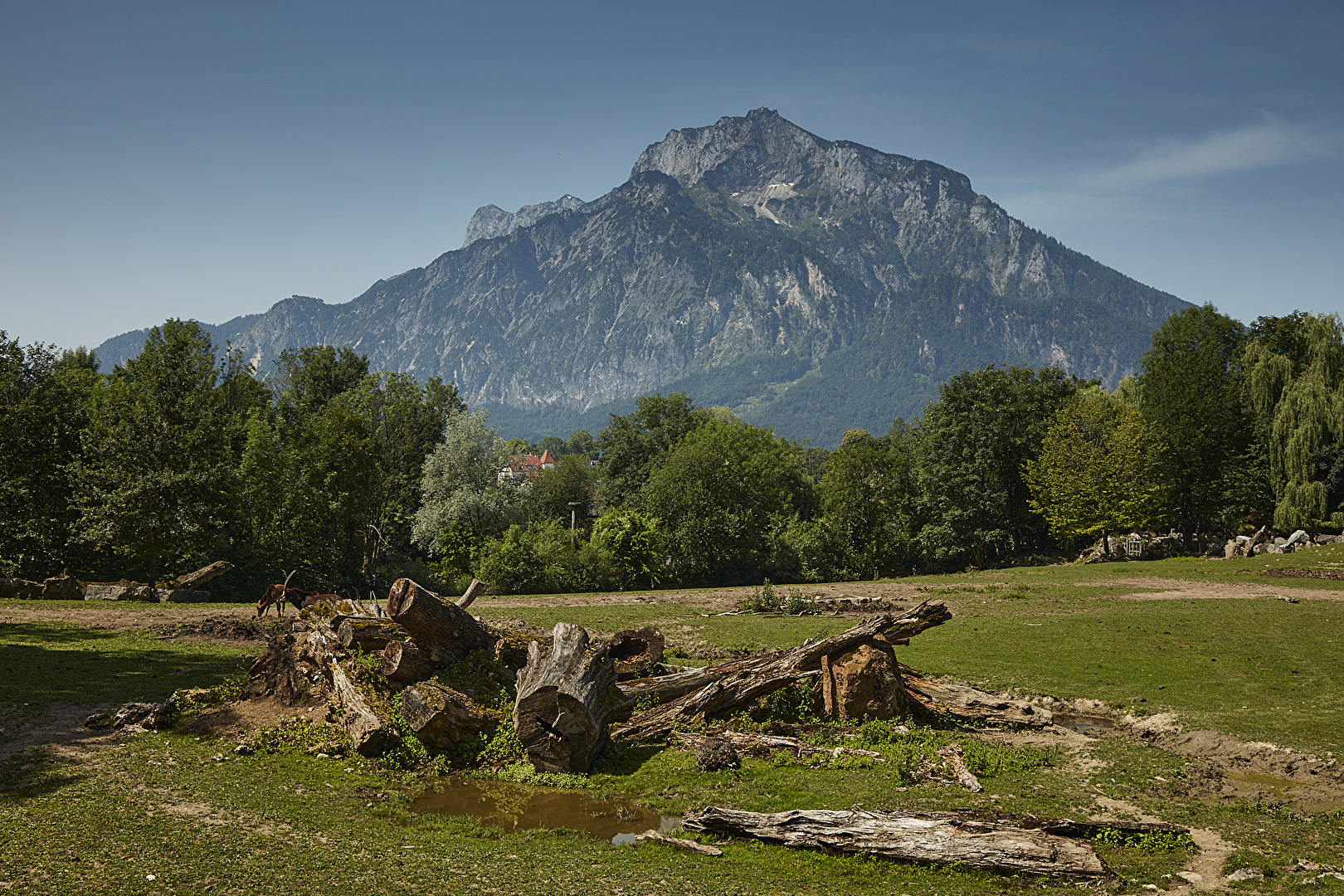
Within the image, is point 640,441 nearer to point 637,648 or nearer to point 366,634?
point 637,648

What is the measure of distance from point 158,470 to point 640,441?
137 ft

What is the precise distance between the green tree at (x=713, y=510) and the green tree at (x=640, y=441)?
19.5 ft

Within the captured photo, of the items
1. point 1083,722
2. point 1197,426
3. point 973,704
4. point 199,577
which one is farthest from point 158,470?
point 1197,426

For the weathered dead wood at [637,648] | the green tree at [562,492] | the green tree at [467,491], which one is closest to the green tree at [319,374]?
the green tree at [467,491]

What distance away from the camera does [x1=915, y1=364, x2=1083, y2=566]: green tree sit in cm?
5631

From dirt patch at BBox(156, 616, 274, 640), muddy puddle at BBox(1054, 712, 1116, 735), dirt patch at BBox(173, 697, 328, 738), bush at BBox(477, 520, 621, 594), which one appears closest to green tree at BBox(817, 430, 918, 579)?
bush at BBox(477, 520, 621, 594)

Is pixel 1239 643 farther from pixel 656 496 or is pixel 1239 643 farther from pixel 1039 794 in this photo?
pixel 656 496

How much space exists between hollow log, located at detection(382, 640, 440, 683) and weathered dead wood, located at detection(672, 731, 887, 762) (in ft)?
16.0

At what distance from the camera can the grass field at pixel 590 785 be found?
28.9 ft

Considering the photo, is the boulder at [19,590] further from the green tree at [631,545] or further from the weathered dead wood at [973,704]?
the weathered dead wood at [973,704]

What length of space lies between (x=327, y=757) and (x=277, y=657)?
3246 millimetres

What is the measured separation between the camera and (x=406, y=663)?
14703mm

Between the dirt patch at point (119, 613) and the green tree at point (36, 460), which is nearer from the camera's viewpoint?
the dirt patch at point (119, 613)

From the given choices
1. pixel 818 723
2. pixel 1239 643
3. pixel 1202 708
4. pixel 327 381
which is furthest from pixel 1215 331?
pixel 327 381
